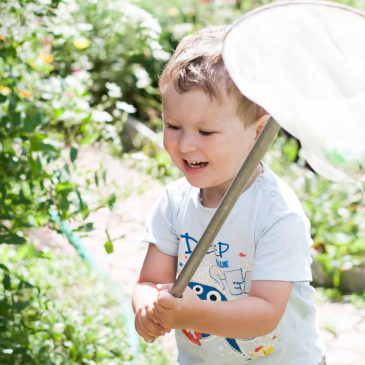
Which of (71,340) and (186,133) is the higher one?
(186,133)

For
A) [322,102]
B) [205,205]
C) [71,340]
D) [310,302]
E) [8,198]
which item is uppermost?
[322,102]

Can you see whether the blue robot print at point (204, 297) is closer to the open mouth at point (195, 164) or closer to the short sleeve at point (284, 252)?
the short sleeve at point (284, 252)

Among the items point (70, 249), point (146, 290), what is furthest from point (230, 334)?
point (70, 249)

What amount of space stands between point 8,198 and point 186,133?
3.35ft

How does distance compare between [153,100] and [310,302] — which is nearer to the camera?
[310,302]

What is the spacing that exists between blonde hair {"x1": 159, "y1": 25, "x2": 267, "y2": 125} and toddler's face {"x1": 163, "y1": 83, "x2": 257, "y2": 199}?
0.01 metres

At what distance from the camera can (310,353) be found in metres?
2.17

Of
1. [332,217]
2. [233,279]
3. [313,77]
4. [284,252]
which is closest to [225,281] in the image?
[233,279]

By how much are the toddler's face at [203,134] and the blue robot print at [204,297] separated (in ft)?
0.88

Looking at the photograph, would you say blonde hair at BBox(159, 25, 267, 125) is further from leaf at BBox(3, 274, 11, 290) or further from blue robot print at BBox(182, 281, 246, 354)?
leaf at BBox(3, 274, 11, 290)

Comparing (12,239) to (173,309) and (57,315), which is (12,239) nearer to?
(57,315)

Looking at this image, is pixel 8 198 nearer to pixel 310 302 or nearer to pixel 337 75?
pixel 310 302

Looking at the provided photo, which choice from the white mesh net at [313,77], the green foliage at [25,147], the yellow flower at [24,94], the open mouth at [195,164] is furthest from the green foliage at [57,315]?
the white mesh net at [313,77]

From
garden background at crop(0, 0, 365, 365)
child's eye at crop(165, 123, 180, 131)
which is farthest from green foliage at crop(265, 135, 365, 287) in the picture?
child's eye at crop(165, 123, 180, 131)
